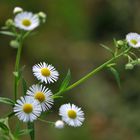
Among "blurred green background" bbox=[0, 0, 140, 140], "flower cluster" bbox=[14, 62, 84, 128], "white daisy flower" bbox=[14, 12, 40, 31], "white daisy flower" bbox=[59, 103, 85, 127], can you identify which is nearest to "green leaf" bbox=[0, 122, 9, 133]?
"flower cluster" bbox=[14, 62, 84, 128]

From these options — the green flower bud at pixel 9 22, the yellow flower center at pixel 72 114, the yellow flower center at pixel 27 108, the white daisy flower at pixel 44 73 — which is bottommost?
the yellow flower center at pixel 27 108

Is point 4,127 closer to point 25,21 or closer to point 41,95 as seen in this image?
point 41,95

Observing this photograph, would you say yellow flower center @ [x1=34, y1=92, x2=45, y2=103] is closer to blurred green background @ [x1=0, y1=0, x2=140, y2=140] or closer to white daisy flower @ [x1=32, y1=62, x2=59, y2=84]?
white daisy flower @ [x1=32, y1=62, x2=59, y2=84]

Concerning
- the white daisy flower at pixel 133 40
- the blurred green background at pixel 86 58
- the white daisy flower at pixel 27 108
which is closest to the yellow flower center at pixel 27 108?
the white daisy flower at pixel 27 108

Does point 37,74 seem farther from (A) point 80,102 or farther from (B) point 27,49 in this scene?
(B) point 27,49

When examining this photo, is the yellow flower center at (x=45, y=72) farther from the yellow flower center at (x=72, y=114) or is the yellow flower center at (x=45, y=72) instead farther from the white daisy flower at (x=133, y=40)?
the white daisy flower at (x=133, y=40)

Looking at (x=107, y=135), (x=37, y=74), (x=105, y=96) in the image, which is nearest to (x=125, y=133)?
(x=107, y=135)
